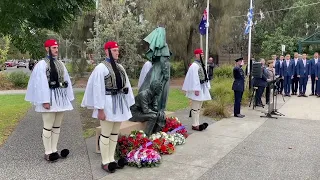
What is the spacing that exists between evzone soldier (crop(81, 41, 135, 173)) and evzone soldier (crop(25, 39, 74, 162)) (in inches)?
25.3

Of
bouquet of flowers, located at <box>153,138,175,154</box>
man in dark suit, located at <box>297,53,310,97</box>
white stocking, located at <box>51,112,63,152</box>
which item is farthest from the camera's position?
man in dark suit, located at <box>297,53,310,97</box>

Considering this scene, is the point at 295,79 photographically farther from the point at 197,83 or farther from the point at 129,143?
the point at 129,143

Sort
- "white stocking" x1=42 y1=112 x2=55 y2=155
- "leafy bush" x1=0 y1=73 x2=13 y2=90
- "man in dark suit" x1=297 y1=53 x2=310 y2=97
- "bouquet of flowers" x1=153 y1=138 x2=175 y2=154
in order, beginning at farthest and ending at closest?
"leafy bush" x1=0 y1=73 x2=13 y2=90
"man in dark suit" x1=297 y1=53 x2=310 y2=97
"bouquet of flowers" x1=153 y1=138 x2=175 y2=154
"white stocking" x1=42 y1=112 x2=55 y2=155

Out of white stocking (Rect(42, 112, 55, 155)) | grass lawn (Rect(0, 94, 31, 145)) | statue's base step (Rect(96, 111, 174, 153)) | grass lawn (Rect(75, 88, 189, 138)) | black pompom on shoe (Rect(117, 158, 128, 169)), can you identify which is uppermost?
white stocking (Rect(42, 112, 55, 155))

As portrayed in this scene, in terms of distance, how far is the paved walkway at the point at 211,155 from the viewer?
5562 mm

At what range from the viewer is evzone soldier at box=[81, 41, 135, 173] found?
5.46 meters

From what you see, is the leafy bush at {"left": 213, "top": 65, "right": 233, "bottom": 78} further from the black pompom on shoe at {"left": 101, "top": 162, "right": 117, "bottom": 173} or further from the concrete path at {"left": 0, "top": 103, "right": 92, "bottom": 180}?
the black pompom on shoe at {"left": 101, "top": 162, "right": 117, "bottom": 173}

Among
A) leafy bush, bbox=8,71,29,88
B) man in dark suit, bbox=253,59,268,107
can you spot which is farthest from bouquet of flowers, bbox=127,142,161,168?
leafy bush, bbox=8,71,29,88

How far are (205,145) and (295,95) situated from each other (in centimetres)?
1106

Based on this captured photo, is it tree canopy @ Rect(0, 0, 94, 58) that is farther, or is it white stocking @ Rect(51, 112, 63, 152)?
tree canopy @ Rect(0, 0, 94, 58)

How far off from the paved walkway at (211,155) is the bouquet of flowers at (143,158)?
4.4 inches

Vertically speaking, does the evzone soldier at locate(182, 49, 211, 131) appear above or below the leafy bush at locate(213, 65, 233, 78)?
above

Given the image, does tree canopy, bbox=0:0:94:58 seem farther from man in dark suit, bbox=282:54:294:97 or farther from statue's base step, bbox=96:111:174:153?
man in dark suit, bbox=282:54:294:97

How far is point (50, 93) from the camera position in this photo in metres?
6.01
